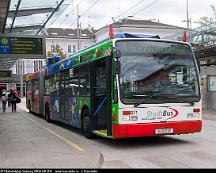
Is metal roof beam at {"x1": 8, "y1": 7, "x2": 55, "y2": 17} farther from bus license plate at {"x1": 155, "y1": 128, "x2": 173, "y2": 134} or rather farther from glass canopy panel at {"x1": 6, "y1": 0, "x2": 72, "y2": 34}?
bus license plate at {"x1": 155, "y1": 128, "x2": 173, "y2": 134}

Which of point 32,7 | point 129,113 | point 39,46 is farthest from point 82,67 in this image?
point 39,46

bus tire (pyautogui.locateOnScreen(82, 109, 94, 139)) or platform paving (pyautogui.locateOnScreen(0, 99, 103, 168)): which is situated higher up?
bus tire (pyautogui.locateOnScreen(82, 109, 94, 139))

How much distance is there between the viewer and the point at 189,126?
34.4ft

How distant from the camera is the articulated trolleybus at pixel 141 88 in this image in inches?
388

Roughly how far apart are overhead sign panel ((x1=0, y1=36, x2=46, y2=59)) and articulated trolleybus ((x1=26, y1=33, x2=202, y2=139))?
6860mm

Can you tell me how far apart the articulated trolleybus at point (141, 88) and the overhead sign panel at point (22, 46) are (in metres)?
6.86

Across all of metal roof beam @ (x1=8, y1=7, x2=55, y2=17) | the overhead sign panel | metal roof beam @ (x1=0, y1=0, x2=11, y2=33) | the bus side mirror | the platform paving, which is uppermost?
metal roof beam @ (x1=8, y1=7, x2=55, y2=17)

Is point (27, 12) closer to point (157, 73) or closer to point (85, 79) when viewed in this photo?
point (85, 79)

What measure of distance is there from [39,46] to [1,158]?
9.83 meters

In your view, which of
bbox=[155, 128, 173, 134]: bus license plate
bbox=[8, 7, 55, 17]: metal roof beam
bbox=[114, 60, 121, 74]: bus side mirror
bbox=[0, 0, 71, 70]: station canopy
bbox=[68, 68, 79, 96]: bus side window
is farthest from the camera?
bbox=[8, 7, 55, 17]: metal roof beam

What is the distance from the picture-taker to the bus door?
10.2 metres

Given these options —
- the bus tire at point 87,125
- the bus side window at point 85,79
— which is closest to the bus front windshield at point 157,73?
the bus side window at point 85,79

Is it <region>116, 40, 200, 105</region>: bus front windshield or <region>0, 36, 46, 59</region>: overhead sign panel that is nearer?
<region>116, 40, 200, 105</region>: bus front windshield

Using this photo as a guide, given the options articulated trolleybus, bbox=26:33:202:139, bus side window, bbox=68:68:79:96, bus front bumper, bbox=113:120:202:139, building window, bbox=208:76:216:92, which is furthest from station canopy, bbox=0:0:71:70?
building window, bbox=208:76:216:92
